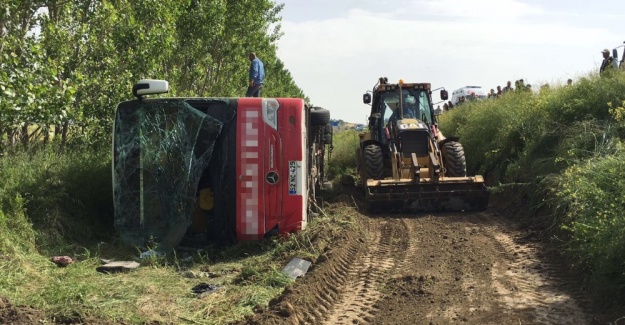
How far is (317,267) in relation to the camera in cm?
665

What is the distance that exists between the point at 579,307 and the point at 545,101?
8.49 m

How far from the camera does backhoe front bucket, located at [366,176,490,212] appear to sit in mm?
10695

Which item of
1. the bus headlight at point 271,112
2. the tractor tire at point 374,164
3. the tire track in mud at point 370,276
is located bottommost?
the tire track in mud at point 370,276

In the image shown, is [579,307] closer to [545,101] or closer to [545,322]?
[545,322]

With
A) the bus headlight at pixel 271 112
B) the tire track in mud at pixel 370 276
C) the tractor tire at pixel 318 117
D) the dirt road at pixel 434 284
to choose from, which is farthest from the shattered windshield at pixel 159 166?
the tire track in mud at pixel 370 276

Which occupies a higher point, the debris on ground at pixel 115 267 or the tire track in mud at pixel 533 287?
the debris on ground at pixel 115 267

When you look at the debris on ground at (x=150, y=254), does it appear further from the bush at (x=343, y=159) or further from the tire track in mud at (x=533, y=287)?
the bush at (x=343, y=159)

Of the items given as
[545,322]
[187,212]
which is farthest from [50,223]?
[545,322]

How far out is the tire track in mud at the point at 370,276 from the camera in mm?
5410

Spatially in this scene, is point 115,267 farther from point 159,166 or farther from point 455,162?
point 455,162

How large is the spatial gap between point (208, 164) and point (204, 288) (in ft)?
7.93

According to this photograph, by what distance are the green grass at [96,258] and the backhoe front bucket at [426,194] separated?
0.77m

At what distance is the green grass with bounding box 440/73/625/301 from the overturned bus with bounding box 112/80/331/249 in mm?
3616

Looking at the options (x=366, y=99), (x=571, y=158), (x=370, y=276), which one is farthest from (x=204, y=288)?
(x=366, y=99)
